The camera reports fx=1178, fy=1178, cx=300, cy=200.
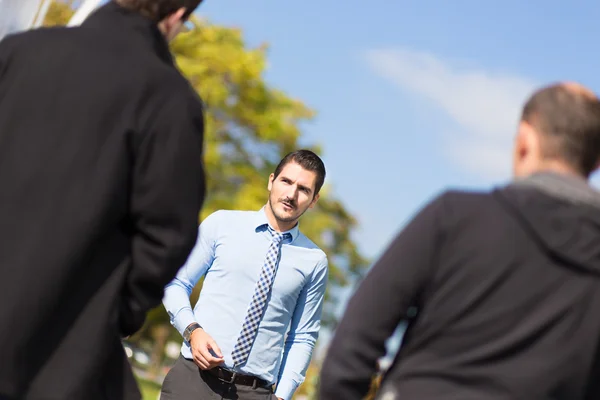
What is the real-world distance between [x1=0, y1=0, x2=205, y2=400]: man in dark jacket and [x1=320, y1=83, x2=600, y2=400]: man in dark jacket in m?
0.74

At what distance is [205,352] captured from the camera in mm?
6820

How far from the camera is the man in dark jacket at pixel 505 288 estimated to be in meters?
3.66

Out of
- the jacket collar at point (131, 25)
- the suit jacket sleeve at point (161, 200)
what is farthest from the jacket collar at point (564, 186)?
the jacket collar at point (131, 25)

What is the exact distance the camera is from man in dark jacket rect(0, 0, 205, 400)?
Answer: 373cm

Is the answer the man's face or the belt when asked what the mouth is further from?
the belt

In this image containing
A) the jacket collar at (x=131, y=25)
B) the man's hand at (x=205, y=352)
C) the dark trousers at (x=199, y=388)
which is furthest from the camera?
the dark trousers at (x=199, y=388)

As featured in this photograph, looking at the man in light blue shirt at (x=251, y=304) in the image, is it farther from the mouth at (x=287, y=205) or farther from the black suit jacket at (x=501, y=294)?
the black suit jacket at (x=501, y=294)

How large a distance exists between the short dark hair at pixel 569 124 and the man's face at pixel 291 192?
3.77m

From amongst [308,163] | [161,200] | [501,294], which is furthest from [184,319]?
[501,294]

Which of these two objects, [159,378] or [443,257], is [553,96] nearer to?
[443,257]

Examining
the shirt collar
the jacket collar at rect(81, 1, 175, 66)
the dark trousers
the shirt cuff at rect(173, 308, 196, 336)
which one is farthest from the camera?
the shirt collar

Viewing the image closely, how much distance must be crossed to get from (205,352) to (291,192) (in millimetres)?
1295

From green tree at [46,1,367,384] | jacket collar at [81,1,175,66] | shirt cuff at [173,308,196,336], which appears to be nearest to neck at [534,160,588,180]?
jacket collar at [81,1,175,66]

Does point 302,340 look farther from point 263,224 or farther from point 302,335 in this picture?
point 263,224
